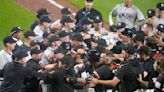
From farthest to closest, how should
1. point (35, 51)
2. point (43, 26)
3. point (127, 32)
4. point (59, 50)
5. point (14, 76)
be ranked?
point (43, 26) → point (127, 32) → point (35, 51) → point (59, 50) → point (14, 76)

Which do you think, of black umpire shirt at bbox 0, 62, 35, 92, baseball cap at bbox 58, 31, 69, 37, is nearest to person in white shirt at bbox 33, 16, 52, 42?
baseball cap at bbox 58, 31, 69, 37

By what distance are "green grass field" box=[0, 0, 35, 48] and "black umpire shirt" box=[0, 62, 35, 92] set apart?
26.8ft

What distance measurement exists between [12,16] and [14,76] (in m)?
10.1

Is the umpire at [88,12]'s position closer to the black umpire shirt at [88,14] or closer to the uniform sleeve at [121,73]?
the black umpire shirt at [88,14]

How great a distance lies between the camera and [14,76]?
10.8 m

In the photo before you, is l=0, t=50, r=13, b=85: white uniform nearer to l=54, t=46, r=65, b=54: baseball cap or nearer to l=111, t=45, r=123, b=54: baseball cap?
l=54, t=46, r=65, b=54: baseball cap

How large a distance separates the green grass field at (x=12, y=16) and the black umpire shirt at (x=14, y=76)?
8167mm

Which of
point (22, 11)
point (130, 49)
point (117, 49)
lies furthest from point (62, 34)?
point (22, 11)

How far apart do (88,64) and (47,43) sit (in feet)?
6.93

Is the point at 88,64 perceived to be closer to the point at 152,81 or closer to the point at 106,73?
the point at 106,73

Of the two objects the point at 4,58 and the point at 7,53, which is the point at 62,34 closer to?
the point at 7,53

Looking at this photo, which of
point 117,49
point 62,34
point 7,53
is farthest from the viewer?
point 62,34

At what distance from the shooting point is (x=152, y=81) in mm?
11047

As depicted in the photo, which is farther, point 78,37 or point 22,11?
point 22,11
